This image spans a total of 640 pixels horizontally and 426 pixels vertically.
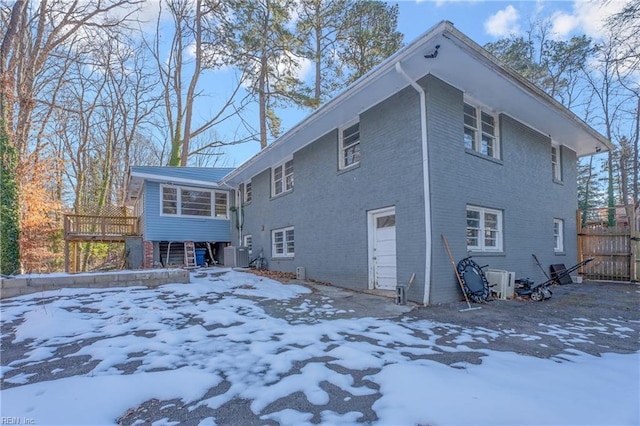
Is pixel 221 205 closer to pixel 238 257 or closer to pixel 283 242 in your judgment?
pixel 238 257

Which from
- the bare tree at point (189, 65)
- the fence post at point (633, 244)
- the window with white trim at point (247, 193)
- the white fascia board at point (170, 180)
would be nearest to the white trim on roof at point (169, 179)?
the white fascia board at point (170, 180)

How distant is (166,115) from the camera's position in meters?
19.8

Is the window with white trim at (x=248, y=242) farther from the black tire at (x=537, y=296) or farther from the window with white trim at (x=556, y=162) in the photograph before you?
the window with white trim at (x=556, y=162)

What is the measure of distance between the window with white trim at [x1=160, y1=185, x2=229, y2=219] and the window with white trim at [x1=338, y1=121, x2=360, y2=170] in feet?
26.0

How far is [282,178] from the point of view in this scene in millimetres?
11203

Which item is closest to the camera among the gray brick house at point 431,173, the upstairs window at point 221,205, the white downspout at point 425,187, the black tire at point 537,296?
the white downspout at point 425,187

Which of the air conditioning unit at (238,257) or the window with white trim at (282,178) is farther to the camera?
the air conditioning unit at (238,257)

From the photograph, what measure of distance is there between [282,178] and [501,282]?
731cm

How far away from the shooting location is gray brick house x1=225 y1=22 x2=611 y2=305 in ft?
19.6

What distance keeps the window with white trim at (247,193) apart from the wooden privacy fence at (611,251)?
11.7 metres

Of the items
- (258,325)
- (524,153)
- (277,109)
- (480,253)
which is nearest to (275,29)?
(277,109)

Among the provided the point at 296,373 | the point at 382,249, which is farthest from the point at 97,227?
the point at 296,373

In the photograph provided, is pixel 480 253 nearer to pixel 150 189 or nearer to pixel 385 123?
pixel 385 123

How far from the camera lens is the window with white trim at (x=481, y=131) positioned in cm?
713
